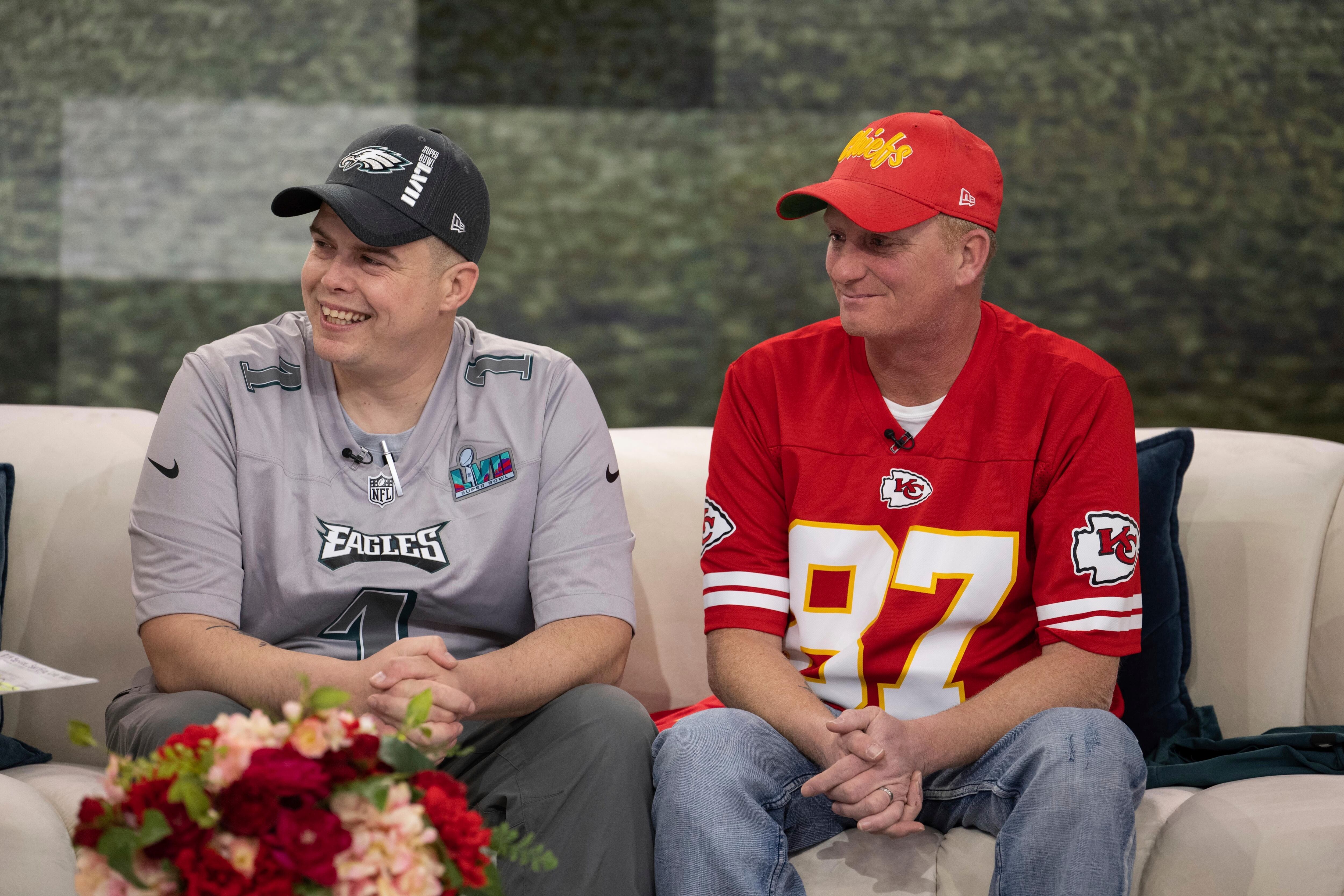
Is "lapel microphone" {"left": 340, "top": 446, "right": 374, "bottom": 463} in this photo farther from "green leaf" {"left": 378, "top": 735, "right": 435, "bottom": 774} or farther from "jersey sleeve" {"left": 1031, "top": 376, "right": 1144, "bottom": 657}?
"jersey sleeve" {"left": 1031, "top": 376, "right": 1144, "bottom": 657}

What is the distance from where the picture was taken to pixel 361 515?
1743 mm

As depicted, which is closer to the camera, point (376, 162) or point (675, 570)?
point (376, 162)

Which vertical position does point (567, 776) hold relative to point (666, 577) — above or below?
below

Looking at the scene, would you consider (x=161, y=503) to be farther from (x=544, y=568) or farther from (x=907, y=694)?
(x=907, y=694)

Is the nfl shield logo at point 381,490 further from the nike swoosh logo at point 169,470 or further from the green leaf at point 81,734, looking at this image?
the green leaf at point 81,734

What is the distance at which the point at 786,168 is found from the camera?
2984mm

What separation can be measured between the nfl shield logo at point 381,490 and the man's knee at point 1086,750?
95cm

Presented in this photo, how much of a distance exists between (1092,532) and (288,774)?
118 centimetres

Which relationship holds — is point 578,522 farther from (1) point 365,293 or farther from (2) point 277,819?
(2) point 277,819

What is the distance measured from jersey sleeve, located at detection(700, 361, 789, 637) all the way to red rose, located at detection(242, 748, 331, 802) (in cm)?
92

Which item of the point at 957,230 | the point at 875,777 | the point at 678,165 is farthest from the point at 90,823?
the point at 678,165

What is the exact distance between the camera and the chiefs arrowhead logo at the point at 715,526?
181 centimetres

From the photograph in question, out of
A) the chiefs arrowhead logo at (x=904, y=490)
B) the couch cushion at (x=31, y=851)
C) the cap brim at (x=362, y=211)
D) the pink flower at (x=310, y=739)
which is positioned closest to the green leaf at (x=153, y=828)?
the pink flower at (x=310, y=739)

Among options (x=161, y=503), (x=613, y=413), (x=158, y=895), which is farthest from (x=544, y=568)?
(x=613, y=413)
